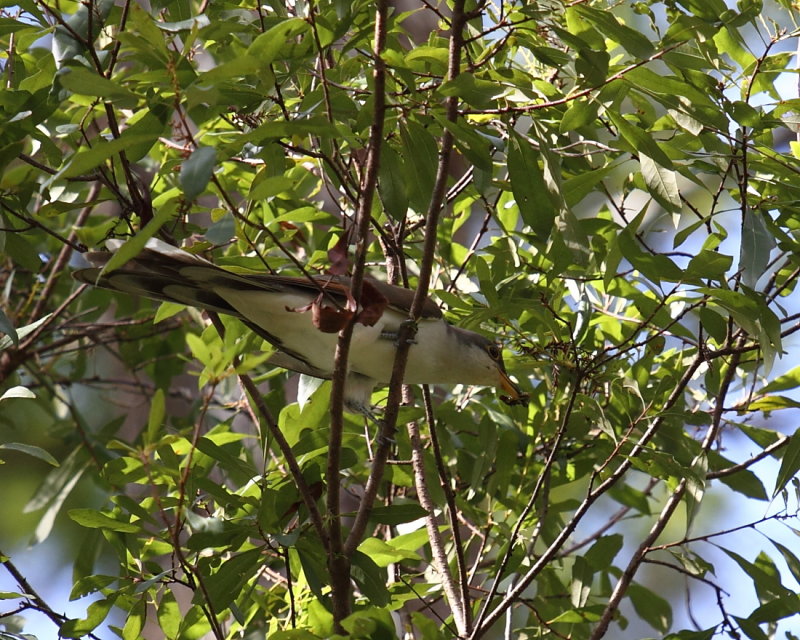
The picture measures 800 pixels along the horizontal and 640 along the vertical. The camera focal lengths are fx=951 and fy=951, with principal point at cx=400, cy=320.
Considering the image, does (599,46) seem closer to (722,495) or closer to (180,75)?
(180,75)

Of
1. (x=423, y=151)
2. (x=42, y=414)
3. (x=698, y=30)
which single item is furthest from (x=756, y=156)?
(x=42, y=414)

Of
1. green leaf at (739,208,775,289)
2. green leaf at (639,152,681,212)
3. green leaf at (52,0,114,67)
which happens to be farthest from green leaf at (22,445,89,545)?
green leaf at (739,208,775,289)

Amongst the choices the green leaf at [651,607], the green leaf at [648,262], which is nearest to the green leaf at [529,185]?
the green leaf at [648,262]

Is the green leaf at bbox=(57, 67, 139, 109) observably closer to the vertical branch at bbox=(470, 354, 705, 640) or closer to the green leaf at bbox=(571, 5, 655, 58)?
the green leaf at bbox=(571, 5, 655, 58)

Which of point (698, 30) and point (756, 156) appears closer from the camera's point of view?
point (698, 30)

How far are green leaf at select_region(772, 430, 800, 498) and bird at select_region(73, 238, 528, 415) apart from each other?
965 mm

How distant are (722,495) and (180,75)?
641cm

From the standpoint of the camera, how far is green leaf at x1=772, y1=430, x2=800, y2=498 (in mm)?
2801

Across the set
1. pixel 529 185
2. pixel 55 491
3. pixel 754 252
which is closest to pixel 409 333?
pixel 529 185

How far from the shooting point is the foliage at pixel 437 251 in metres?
2.29

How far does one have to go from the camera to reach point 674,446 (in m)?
3.20

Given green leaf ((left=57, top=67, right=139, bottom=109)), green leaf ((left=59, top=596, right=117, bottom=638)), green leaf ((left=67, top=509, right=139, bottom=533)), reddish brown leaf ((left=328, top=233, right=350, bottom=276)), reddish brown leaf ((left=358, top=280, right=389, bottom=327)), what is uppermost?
green leaf ((left=57, top=67, right=139, bottom=109))

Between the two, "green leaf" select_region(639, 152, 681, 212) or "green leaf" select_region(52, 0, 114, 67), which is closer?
"green leaf" select_region(52, 0, 114, 67)

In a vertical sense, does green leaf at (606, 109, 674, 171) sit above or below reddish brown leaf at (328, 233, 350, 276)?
above
